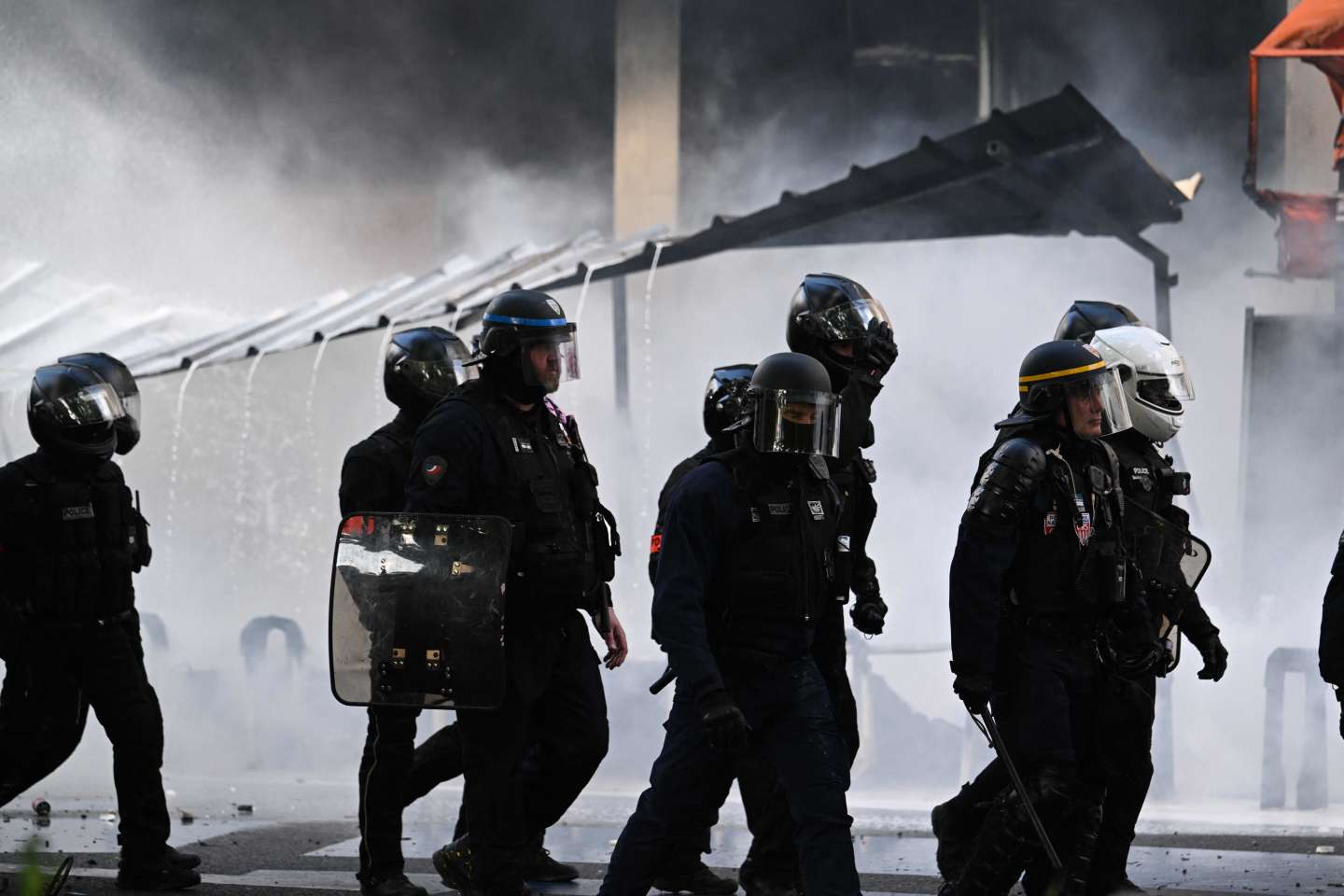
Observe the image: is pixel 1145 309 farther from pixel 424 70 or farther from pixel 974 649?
pixel 424 70

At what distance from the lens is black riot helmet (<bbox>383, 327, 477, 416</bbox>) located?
5.92 meters

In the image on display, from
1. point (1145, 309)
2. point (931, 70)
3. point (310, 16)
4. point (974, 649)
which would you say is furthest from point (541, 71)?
point (974, 649)

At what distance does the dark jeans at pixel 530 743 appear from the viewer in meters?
4.84

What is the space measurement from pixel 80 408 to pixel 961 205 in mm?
5400

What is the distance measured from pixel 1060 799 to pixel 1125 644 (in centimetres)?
46

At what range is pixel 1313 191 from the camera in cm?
1213

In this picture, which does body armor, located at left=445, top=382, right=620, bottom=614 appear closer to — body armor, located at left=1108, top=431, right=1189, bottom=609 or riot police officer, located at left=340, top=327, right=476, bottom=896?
riot police officer, located at left=340, top=327, right=476, bottom=896

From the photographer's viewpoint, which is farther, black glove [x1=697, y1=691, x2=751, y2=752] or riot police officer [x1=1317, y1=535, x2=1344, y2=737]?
riot police officer [x1=1317, y1=535, x2=1344, y2=737]

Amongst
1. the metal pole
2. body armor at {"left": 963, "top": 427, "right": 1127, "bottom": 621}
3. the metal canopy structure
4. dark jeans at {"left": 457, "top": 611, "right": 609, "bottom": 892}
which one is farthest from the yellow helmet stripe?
the metal pole

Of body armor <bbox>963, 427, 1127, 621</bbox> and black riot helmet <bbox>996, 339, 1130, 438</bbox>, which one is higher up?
black riot helmet <bbox>996, 339, 1130, 438</bbox>

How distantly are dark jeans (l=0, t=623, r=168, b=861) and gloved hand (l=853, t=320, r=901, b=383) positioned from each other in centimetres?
235

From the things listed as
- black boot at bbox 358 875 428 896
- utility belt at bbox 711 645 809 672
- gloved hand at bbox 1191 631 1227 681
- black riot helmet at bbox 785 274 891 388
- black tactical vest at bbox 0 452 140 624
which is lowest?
black boot at bbox 358 875 428 896

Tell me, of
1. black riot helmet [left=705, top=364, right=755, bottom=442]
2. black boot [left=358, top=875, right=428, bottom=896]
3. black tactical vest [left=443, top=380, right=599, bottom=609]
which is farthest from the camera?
black riot helmet [left=705, top=364, right=755, bottom=442]

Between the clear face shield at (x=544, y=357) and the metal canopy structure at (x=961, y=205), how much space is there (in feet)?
13.9
